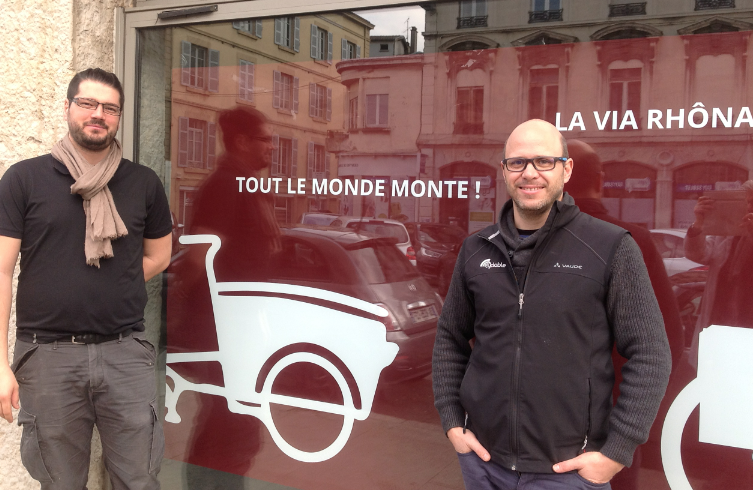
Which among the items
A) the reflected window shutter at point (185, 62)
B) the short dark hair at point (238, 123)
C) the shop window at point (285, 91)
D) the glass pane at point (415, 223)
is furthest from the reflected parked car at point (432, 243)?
the reflected window shutter at point (185, 62)

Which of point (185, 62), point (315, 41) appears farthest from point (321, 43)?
point (185, 62)

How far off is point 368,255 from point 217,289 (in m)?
0.90

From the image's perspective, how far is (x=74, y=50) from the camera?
10.3 feet

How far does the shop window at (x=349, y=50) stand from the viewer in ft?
9.41

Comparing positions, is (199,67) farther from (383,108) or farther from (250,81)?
(383,108)

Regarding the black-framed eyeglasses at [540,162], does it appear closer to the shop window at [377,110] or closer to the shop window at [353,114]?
the shop window at [377,110]

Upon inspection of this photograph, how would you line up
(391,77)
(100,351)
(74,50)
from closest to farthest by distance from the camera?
(100,351) → (391,77) → (74,50)

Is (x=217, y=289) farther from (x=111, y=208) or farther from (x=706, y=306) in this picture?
(x=706, y=306)

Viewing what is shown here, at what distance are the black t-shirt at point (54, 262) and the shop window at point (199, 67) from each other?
100 cm

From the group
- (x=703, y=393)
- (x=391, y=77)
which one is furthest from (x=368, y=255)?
(x=703, y=393)

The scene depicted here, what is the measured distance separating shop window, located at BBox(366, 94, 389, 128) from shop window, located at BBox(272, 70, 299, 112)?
0.40 m

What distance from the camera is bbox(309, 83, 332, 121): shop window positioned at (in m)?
2.90

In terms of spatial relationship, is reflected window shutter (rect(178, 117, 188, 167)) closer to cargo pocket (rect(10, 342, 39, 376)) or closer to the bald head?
cargo pocket (rect(10, 342, 39, 376))

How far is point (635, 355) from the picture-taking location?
1.71 m
